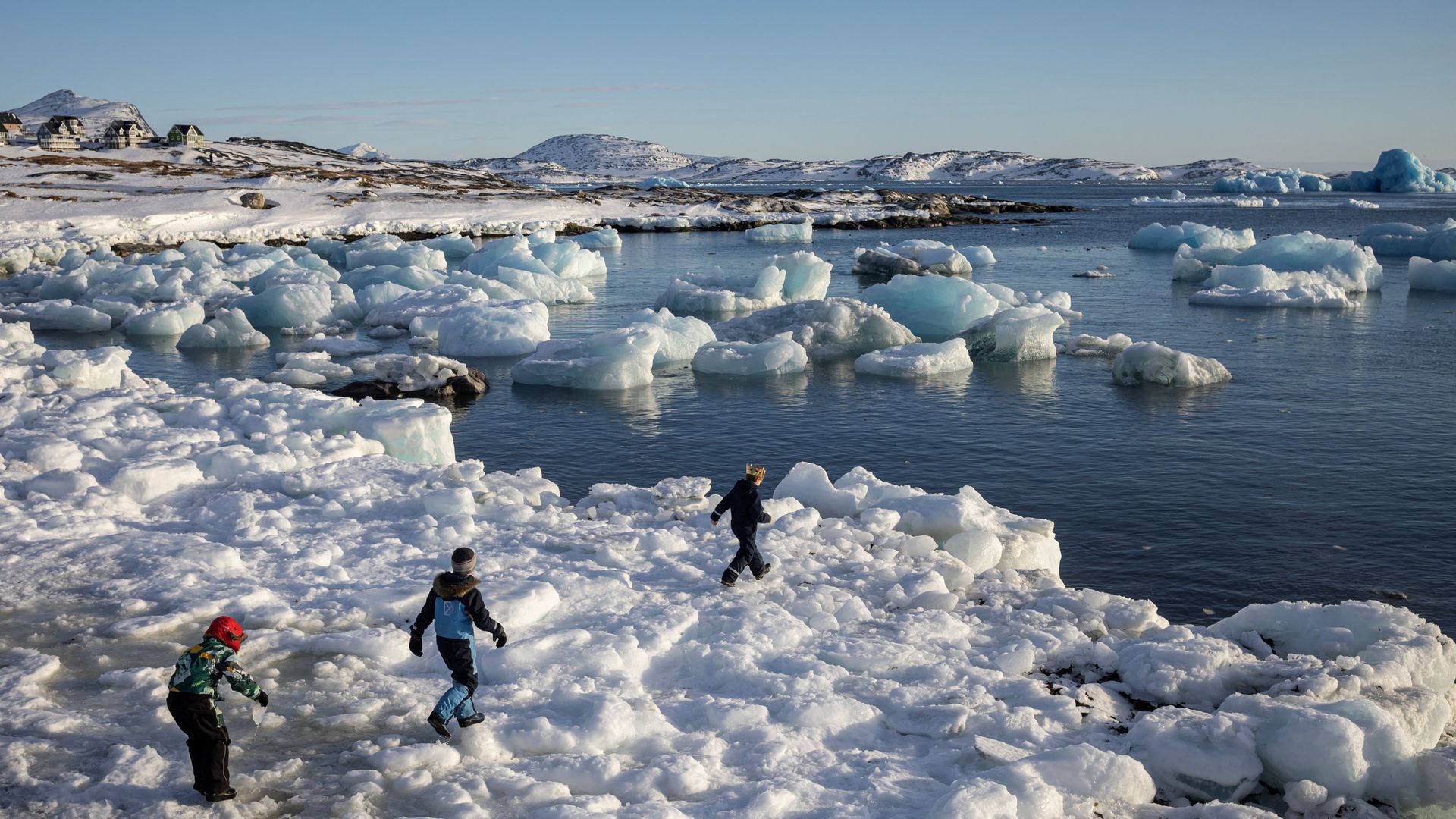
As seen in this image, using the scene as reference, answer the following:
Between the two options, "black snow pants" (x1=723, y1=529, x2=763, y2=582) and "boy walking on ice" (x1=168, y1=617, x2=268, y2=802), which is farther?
"black snow pants" (x1=723, y1=529, x2=763, y2=582)

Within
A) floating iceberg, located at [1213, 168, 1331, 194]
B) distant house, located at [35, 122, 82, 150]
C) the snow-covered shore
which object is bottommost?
the snow-covered shore

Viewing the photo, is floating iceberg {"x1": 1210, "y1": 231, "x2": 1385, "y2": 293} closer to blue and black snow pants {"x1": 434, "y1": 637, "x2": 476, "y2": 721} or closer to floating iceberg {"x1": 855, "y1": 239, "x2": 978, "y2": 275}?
floating iceberg {"x1": 855, "y1": 239, "x2": 978, "y2": 275}

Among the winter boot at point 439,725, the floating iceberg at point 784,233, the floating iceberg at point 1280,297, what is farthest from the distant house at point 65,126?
the winter boot at point 439,725

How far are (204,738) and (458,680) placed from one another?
60.6 inches

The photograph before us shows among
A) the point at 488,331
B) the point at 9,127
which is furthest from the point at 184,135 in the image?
the point at 488,331

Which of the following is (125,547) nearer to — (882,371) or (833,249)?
(882,371)

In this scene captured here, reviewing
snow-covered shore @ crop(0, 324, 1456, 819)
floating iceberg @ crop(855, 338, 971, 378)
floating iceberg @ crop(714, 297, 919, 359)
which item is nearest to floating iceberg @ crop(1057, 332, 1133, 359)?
floating iceberg @ crop(855, 338, 971, 378)

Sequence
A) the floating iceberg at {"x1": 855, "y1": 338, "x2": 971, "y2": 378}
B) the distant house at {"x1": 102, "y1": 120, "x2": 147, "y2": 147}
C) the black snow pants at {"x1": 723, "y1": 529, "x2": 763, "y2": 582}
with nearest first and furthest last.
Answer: the black snow pants at {"x1": 723, "y1": 529, "x2": 763, "y2": 582} < the floating iceberg at {"x1": 855, "y1": 338, "x2": 971, "y2": 378} < the distant house at {"x1": 102, "y1": 120, "x2": 147, "y2": 147}

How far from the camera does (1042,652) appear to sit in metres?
8.98

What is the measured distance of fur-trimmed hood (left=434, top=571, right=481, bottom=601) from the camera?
6.98m

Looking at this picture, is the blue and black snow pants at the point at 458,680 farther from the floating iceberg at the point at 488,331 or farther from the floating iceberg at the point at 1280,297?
the floating iceberg at the point at 1280,297

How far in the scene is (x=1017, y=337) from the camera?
2662 centimetres

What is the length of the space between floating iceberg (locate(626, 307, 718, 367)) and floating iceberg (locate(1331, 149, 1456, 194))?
143853 millimetres

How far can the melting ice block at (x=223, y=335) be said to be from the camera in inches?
1153
